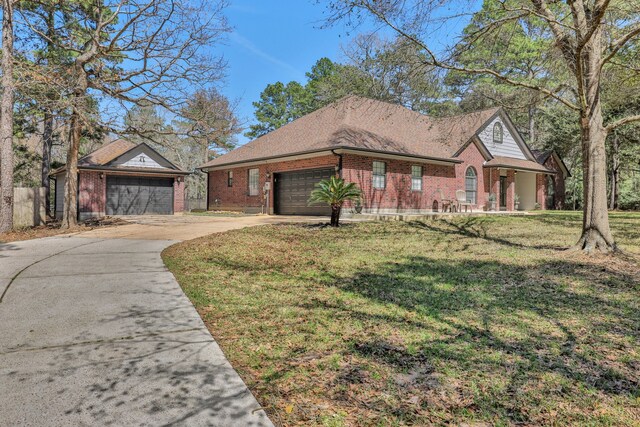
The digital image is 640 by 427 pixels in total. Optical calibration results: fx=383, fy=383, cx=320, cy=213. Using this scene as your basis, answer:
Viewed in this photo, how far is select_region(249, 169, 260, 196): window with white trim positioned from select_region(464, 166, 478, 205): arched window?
10939 mm

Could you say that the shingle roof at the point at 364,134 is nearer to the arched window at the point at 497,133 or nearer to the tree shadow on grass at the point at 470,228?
the arched window at the point at 497,133

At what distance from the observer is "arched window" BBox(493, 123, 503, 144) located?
2178 centimetres

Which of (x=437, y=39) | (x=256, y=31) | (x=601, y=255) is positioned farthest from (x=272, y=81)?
(x=601, y=255)

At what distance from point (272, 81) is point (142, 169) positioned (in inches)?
1059

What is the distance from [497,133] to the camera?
21953mm

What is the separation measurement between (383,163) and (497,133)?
9.36 meters

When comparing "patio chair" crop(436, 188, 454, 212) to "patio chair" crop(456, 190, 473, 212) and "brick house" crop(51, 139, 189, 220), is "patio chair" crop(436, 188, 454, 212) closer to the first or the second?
"patio chair" crop(456, 190, 473, 212)

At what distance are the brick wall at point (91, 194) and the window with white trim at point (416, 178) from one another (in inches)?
660

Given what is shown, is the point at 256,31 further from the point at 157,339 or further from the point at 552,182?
the point at 552,182

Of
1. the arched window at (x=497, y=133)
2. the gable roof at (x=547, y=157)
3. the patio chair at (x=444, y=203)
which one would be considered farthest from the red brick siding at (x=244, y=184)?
the gable roof at (x=547, y=157)

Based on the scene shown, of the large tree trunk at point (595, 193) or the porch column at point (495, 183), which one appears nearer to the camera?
the large tree trunk at point (595, 193)

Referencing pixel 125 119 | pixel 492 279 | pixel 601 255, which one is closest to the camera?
pixel 492 279

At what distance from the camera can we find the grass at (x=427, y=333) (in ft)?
7.57

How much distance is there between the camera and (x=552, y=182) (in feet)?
86.3
